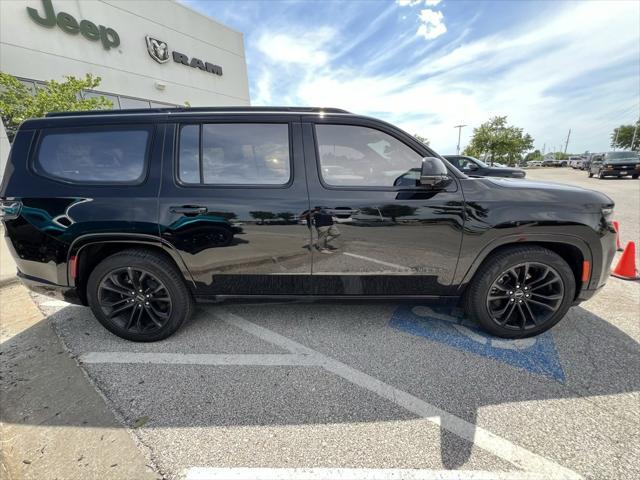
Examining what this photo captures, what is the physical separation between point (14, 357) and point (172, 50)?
14.7 metres

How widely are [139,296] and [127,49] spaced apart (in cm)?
1323

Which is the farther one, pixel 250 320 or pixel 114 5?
pixel 114 5

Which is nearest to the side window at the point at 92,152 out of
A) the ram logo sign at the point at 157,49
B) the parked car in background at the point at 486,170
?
the parked car in background at the point at 486,170

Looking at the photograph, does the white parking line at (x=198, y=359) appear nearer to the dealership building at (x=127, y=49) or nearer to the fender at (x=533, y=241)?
the fender at (x=533, y=241)

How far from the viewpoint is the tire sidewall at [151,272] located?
2447 millimetres

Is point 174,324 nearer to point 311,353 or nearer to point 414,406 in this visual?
point 311,353

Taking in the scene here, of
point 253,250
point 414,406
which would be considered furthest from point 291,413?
point 253,250

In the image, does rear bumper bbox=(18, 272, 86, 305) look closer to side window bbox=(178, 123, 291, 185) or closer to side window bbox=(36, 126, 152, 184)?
side window bbox=(36, 126, 152, 184)

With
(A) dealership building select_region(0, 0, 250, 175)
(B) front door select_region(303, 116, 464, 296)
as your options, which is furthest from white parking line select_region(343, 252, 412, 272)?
(A) dealership building select_region(0, 0, 250, 175)

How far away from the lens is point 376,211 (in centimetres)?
226

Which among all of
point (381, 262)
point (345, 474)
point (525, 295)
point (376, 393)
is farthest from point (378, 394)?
point (525, 295)

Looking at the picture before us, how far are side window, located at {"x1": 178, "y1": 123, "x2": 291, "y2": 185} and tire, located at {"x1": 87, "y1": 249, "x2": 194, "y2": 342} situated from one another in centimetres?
88

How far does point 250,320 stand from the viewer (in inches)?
116

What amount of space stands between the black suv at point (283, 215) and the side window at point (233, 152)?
0.01 m
